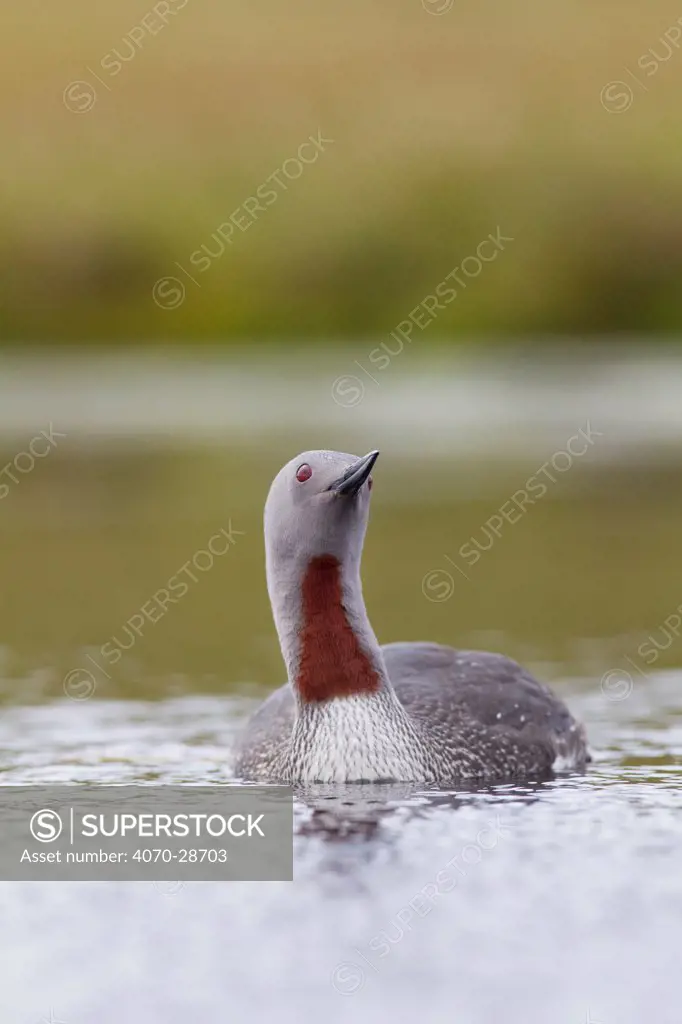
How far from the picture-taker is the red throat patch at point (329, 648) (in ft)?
35.6

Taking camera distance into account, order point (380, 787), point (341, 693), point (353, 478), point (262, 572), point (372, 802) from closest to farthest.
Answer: point (372, 802), point (353, 478), point (380, 787), point (341, 693), point (262, 572)

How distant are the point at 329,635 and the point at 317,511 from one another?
62 cm

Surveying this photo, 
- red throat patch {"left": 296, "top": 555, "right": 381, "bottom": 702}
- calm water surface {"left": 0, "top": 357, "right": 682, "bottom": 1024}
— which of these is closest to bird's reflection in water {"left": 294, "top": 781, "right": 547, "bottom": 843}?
calm water surface {"left": 0, "top": 357, "right": 682, "bottom": 1024}

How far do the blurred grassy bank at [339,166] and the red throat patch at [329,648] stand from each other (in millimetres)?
27969

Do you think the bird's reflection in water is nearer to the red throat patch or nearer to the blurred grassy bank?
Answer: the red throat patch

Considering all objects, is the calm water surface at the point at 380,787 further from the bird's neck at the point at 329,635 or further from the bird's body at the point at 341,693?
the bird's neck at the point at 329,635

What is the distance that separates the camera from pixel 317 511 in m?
10.6

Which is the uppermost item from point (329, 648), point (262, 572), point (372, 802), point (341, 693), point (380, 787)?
point (262, 572)

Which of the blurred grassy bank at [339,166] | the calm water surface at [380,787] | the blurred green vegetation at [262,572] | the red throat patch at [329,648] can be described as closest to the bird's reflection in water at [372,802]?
the calm water surface at [380,787]

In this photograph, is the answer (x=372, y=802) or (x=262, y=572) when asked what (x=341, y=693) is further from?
(x=262, y=572)

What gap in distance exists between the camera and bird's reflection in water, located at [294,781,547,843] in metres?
9.76

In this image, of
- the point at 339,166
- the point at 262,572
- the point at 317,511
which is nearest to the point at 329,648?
the point at 317,511

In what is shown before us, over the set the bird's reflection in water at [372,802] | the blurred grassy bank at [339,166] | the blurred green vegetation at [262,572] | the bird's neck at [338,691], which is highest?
the blurred grassy bank at [339,166]

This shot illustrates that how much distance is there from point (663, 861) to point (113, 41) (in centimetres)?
5062
